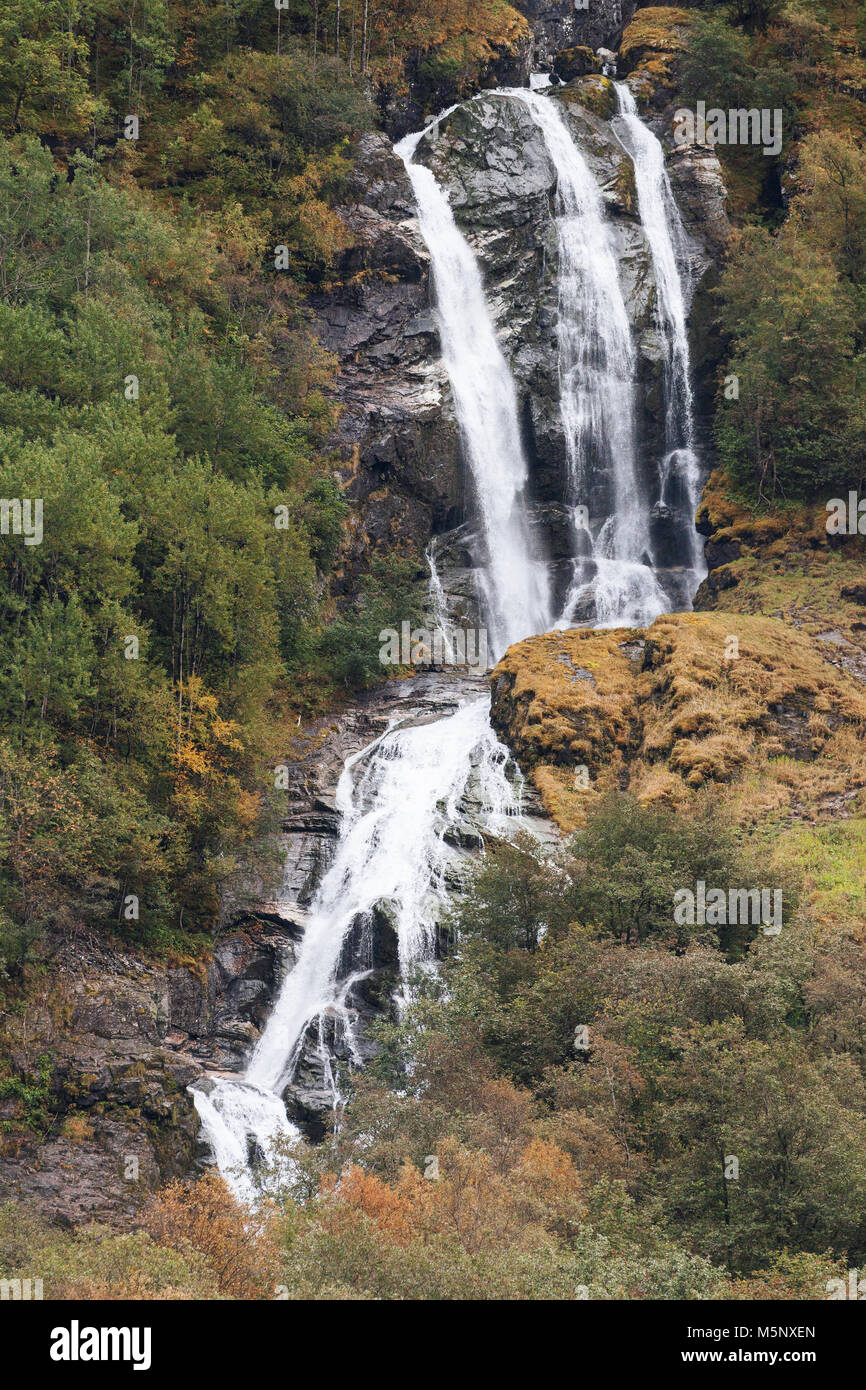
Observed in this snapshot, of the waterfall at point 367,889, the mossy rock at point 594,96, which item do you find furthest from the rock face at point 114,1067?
the mossy rock at point 594,96

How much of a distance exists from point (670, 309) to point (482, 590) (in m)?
16.5

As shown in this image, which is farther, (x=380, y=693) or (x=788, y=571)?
(x=788, y=571)

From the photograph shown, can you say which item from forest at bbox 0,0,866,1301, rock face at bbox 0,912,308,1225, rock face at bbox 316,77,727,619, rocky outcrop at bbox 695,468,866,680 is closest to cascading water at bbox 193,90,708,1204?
rock face at bbox 316,77,727,619

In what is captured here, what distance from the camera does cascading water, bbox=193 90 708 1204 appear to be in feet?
102

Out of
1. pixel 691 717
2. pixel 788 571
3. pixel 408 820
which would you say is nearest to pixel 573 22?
pixel 788 571

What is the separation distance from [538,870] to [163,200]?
125ft

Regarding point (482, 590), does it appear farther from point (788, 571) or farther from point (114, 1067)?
point (114, 1067)

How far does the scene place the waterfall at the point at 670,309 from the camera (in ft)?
176

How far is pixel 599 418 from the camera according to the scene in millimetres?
53875

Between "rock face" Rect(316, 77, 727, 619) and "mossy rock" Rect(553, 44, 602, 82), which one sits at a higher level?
"mossy rock" Rect(553, 44, 602, 82)

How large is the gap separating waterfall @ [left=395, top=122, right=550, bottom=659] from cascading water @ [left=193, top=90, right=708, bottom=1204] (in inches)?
2.4

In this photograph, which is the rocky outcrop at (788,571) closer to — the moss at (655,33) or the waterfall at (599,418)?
the waterfall at (599,418)

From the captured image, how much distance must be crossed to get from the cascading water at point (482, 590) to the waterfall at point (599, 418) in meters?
0.07

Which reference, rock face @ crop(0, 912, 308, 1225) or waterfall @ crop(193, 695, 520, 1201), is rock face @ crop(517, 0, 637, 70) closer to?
waterfall @ crop(193, 695, 520, 1201)
